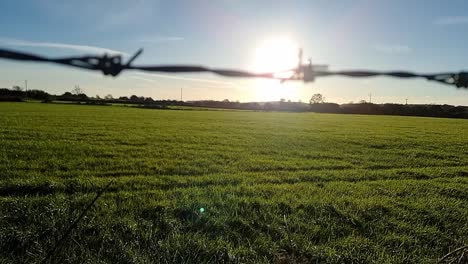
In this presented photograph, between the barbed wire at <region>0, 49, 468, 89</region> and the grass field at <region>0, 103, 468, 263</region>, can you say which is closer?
the barbed wire at <region>0, 49, 468, 89</region>

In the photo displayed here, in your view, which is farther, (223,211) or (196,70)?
(223,211)

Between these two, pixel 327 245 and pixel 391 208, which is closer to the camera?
pixel 327 245

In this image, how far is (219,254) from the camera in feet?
17.2

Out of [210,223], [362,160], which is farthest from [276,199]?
[362,160]

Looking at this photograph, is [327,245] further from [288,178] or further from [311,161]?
[311,161]

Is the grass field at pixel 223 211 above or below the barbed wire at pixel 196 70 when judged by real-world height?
below

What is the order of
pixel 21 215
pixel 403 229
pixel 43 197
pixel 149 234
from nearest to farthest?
pixel 149 234, pixel 21 215, pixel 403 229, pixel 43 197

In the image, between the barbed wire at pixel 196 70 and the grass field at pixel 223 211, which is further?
the grass field at pixel 223 211

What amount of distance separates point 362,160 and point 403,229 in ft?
29.9

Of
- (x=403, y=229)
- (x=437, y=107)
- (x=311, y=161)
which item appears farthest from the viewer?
(x=437, y=107)

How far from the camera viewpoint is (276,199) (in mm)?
7992

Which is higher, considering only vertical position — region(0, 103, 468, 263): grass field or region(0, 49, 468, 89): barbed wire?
region(0, 49, 468, 89): barbed wire

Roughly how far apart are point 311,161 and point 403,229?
25.2ft

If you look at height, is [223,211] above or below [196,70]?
below
